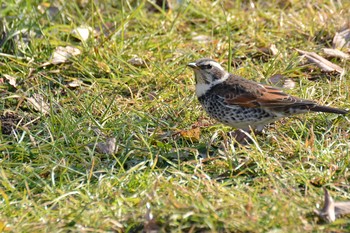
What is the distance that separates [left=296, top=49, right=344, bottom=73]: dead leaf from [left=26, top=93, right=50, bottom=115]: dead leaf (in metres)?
2.58

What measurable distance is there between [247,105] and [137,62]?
160 cm

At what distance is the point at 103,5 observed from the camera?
28.2 feet

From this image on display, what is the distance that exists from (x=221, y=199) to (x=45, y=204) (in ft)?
3.79

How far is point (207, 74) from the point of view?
643cm

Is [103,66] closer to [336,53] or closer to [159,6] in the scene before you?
[159,6]

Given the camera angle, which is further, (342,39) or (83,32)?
(342,39)

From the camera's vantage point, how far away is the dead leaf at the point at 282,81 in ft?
23.3

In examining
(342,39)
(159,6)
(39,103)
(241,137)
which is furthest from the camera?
(159,6)

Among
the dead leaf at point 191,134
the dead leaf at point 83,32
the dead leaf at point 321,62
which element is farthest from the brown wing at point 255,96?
the dead leaf at point 83,32

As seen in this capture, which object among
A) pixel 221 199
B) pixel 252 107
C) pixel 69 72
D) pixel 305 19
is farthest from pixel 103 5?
pixel 221 199

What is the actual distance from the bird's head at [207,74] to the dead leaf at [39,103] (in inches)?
51.8

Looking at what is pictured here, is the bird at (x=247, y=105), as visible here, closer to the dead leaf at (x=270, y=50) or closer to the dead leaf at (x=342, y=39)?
the dead leaf at (x=270, y=50)

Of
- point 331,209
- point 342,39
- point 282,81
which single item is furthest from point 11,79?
point 331,209

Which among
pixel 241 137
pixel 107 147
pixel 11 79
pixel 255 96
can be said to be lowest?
pixel 11 79
